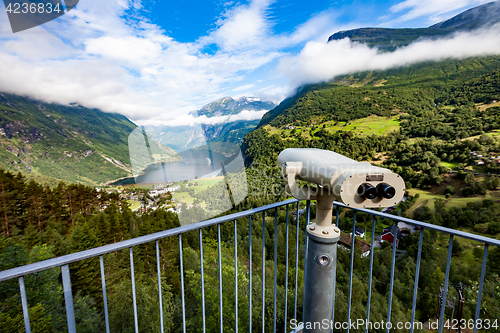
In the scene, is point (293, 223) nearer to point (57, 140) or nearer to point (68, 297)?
point (68, 297)

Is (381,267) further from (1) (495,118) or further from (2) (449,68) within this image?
(2) (449,68)

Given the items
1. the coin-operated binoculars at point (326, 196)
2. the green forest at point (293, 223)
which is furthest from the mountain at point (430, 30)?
the coin-operated binoculars at point (326, 196)

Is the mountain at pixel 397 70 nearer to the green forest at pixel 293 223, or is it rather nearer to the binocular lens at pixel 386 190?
the green forest at pixel 293 223

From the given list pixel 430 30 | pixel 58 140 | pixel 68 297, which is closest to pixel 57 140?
pixel 58 140

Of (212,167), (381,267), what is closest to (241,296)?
(212,167)

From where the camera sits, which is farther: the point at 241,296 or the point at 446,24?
the point at 446,24
